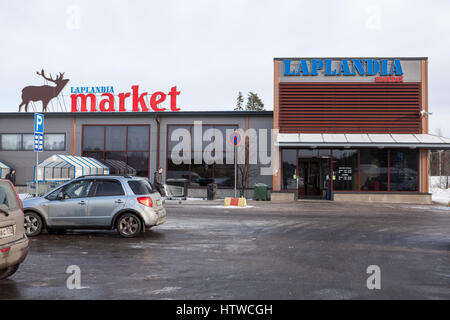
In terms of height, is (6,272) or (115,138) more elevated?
(115,138)

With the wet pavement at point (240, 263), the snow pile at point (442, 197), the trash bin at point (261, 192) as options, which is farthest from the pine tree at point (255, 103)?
the wet pavement at point (240, 263)

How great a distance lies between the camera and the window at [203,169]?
24.9m

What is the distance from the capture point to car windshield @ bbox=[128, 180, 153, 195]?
9.74 meters

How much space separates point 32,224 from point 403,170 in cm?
2073

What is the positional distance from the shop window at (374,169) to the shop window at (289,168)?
4084mm

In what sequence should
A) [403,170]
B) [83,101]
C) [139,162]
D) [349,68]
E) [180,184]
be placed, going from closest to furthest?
[180,184]
[403,170]
[349,68]
[139,162]
[83,101]

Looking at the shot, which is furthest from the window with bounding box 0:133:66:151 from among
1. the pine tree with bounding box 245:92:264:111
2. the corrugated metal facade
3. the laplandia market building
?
the pine tree with bounding box 245:92:264:111

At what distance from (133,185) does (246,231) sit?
3.47 metres

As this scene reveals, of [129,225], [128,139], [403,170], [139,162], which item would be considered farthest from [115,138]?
[403,170]

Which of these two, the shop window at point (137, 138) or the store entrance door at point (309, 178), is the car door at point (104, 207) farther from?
the shop window at point (137, 138)

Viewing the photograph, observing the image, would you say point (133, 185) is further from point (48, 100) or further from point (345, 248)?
point (48, 100)

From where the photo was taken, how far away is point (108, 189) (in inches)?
383

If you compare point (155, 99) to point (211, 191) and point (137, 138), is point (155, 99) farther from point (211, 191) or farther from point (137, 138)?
point (211, 191)

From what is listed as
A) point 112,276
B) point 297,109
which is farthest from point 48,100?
point 112,276
